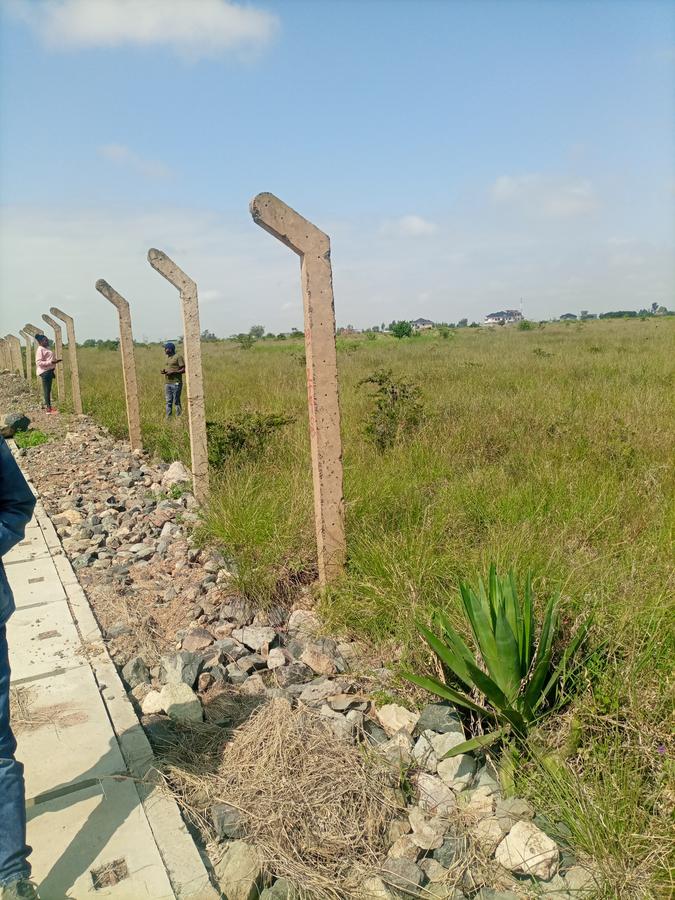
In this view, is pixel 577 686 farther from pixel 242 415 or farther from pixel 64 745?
pixel 242 415

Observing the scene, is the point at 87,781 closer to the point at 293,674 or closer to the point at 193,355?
the point at 293,674

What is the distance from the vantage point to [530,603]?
8.61 feet

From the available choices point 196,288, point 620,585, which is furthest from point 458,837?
point 196,288

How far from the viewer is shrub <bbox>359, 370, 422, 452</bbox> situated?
693cm

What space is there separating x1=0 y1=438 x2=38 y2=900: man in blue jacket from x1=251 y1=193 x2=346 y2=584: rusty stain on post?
1.94 metres

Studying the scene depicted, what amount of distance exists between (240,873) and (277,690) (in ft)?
3.40

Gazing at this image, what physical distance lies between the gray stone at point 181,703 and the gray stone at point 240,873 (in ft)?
2.74

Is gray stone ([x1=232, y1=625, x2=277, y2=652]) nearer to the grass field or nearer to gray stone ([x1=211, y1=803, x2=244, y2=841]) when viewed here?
the grass field

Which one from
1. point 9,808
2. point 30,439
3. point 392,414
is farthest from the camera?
→ point 30,439

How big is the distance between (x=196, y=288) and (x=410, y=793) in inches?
193

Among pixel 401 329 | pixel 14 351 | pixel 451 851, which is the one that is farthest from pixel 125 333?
pixel 401 329

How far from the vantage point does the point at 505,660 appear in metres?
2.57

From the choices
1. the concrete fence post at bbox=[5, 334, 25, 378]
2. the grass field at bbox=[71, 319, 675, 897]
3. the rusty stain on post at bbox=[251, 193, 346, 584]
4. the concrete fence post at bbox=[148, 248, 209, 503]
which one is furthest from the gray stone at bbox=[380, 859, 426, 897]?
the concrete fence post at bbox=[5, 334, 25, 378]

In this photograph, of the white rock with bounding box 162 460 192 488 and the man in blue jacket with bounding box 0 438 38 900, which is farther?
the white rock with bounding box 162 460 192 488
